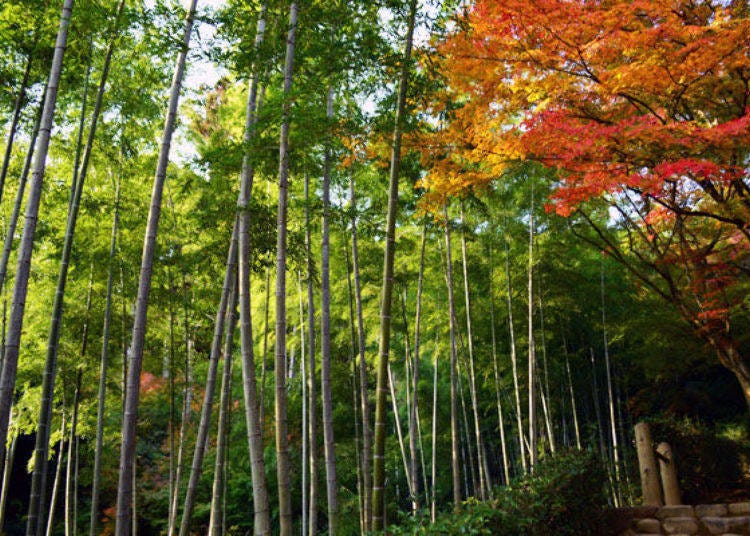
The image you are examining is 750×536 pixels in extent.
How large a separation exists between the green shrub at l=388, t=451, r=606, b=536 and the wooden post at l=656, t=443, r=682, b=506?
910 millimetres

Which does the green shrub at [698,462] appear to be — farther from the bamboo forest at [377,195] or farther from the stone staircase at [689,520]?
the stone staircase at [689,520]

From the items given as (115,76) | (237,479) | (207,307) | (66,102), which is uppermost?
(115,76)

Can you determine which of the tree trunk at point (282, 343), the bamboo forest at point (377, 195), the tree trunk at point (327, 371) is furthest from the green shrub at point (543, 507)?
the tree trunk at point (327, 371)

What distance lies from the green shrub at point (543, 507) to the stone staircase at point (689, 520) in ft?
1.24

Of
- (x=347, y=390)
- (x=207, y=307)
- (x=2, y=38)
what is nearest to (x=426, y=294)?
(x=347, y=390)

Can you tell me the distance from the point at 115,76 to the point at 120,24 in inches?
54.4

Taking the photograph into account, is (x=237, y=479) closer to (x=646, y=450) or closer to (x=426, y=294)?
(x=426, y=294)

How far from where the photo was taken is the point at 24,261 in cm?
325

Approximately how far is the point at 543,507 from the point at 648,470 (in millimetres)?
2490

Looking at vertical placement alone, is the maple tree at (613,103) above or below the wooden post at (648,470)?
above

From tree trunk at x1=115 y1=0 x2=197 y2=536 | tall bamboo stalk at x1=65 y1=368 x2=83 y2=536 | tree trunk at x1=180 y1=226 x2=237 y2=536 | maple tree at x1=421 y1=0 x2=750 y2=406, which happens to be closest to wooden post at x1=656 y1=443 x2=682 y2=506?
maple tree at x1=421 y1=0 x2=750 y2=406

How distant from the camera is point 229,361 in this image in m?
4.71

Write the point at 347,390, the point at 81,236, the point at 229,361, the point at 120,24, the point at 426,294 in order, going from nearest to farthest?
the point at 120,24
the point at 229,361
the point at 81,236
the point at 426,294
the point at 347,390

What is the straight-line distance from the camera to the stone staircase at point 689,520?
14.8 feet
